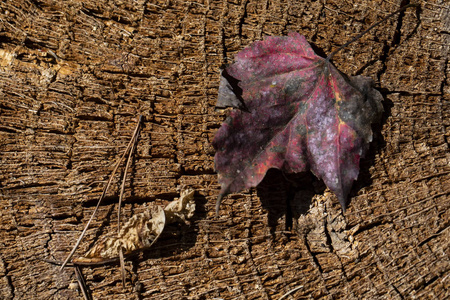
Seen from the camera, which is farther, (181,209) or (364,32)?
(364,32)

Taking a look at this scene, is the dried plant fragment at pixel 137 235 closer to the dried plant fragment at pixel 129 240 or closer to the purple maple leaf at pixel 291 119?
the dried plant fragment at pixel 129 240

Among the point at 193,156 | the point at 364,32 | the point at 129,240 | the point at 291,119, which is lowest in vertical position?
the point at 129,240

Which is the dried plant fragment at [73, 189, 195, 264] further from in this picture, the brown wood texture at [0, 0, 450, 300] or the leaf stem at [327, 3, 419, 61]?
the leaf stem at [327, 3, 419, 61]

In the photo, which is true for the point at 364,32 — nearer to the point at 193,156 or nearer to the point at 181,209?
the point at 193,156

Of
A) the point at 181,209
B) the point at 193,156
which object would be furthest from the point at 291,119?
the point at 181,209

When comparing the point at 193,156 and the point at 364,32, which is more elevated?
the point at 364,32

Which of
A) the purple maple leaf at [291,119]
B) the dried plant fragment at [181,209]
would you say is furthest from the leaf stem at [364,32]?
the dried plant fragment at [181,209]

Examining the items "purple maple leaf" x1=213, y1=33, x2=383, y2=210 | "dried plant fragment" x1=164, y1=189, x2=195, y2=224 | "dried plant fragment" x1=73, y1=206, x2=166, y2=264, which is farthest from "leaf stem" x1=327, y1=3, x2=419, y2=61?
"dried plant fragment" x1=73, y1=206, x2=166, y2=264

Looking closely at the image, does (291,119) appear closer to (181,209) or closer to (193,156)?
(193,156)
